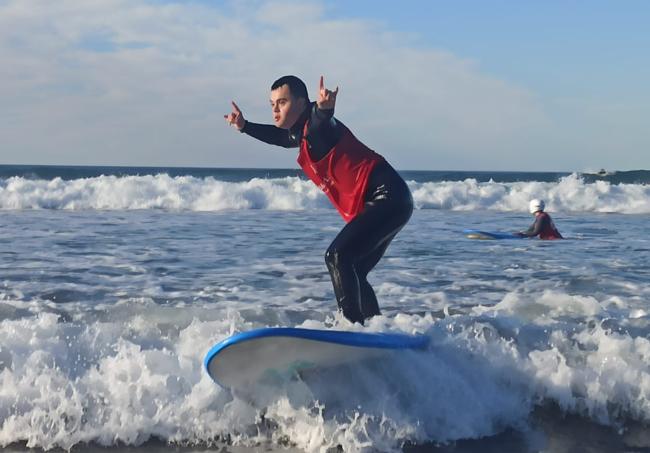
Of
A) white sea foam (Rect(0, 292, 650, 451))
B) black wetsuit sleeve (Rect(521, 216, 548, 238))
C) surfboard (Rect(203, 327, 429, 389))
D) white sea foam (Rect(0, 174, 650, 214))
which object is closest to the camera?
surfboard (Rect(203, 327, 429, 389))

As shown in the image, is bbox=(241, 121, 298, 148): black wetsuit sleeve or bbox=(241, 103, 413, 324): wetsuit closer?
bbox=(241, 103, 413, 324): wetsuit

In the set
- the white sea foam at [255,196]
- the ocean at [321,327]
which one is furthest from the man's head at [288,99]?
the white sea foam at [255,196]

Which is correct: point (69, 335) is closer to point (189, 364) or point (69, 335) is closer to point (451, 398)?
point (189, 364)

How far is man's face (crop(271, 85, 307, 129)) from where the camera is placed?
15.1 ft

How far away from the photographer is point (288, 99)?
4.60 m

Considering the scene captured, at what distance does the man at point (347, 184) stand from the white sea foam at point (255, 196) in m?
20.9

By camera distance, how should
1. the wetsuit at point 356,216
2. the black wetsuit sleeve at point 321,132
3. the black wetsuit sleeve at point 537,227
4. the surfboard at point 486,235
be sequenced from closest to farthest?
the black wetsuit sleeve at point 321,132 → the wetsuit at point 356,216 → the black wetsuit sleeve at point 537,227 → the surfboard at point 486,235

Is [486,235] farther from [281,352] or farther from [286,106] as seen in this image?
[281,352]

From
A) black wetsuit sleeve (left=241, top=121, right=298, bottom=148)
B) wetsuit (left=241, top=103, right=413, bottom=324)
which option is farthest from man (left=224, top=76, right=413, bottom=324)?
black wetsuit sleeve (left=241, top=121, right=298, bottom=148)

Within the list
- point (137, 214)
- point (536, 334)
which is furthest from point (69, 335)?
point (137, 214)

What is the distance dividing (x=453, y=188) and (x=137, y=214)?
13852 millimetres

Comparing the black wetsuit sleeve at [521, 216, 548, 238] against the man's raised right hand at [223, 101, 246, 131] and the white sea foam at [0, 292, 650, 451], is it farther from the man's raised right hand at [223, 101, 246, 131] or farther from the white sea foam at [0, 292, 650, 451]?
the man's raised right hand at [223, 101, 246, 131]

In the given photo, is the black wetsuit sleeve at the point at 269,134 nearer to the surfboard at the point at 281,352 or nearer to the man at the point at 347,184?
the man at the point at 347,184

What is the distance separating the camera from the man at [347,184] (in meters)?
4.51
